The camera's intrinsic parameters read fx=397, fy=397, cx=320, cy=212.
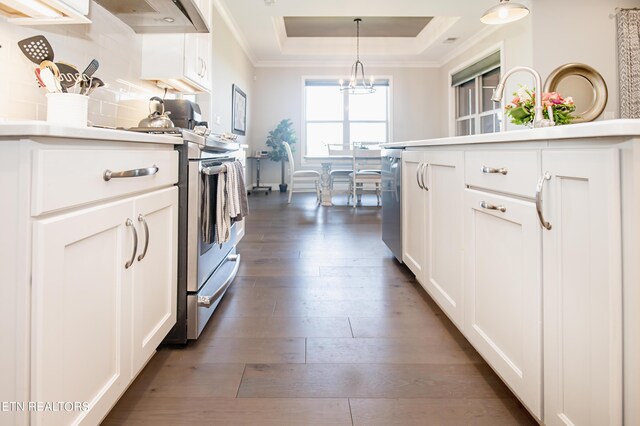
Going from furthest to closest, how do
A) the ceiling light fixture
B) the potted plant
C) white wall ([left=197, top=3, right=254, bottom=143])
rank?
the potted plant, white wall ([left=197, top=3, right=254, bottom=143]), the ceiling light fixture

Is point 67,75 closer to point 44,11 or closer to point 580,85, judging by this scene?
point 44,11

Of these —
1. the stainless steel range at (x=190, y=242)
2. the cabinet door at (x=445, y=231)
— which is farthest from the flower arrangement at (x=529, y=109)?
the stainless steel range at (x=190, y=242)

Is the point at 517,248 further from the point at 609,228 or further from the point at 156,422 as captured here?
the point at 156,422

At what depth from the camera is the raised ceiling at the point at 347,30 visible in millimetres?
5188

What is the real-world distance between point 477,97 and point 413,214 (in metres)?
5.72

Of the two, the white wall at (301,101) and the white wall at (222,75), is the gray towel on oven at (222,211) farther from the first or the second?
the white wall at (301,101)

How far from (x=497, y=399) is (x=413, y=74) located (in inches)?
319

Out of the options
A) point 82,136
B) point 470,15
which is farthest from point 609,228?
point 470,15

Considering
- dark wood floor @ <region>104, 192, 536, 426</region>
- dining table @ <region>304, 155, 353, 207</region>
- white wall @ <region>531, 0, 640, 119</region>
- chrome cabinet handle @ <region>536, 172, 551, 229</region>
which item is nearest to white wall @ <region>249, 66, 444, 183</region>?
dining table @ <region>304, 155, 353, 207</region>

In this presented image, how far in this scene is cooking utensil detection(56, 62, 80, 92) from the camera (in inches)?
54.0

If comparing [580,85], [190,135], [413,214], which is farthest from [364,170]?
[190,135]

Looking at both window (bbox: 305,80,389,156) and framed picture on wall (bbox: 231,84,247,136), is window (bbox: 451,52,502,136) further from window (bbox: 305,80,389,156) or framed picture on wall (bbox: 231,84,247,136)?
framed picture on wall (bbox: 231,84,247,136)

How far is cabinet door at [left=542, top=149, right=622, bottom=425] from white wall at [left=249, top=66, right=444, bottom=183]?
25.5 ft

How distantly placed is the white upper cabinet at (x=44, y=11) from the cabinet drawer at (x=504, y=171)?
1427mm
